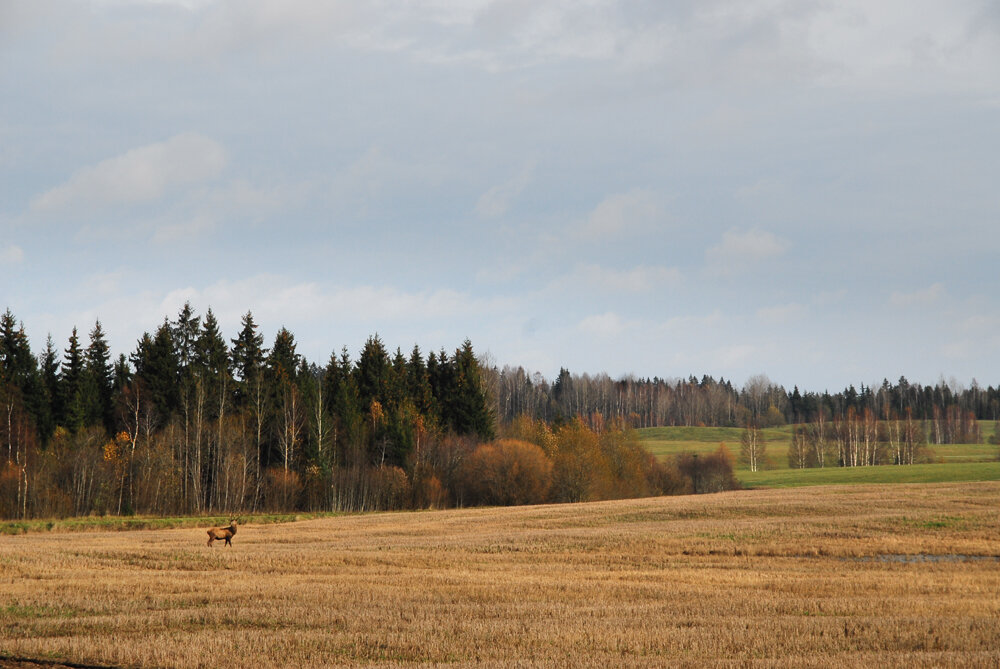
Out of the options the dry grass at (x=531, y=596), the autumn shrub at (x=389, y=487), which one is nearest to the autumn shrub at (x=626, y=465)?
the autumn shrub at (x=389, y=487)

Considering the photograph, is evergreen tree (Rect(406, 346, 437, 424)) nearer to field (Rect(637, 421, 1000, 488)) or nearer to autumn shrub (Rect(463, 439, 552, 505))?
autumn shrub (Rect(463, 439, 552, 505))

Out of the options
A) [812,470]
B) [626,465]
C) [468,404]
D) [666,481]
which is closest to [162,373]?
[468,404]

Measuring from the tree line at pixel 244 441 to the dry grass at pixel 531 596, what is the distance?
29.2m

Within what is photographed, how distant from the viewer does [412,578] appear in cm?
2572

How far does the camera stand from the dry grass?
14.8m

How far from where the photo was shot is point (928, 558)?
3198 centimetres

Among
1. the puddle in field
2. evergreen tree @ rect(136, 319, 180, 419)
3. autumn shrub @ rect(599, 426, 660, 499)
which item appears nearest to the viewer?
the puddle in field

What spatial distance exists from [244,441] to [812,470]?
6984 centimetres

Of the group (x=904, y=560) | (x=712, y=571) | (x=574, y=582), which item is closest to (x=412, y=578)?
(x=574, y=582)

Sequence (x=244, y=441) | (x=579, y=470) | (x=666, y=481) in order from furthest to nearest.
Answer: (x=666, y=481), (x=579, y=470), (x=244, y=441)

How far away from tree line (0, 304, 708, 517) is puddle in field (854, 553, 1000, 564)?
51.7m

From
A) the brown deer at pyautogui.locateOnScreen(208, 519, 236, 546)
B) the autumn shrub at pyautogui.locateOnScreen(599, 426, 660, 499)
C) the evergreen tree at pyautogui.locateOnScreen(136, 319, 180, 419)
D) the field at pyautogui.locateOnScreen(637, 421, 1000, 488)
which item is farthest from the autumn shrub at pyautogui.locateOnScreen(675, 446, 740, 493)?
the brown deer at pyautogui.locateOnScreen(208, 519, 236, 546)

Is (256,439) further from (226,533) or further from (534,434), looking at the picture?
(226,533)

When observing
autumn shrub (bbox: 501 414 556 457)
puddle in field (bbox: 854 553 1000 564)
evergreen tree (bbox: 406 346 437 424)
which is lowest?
puddle in field (bbox: 854 553 1000 564)
